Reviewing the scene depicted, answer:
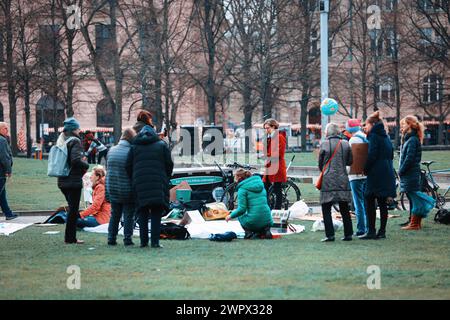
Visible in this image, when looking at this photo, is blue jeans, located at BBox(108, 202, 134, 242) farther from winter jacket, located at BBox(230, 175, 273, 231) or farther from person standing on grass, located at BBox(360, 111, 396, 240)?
person standing on grass, located at BBox(360, 111, 396, 240)

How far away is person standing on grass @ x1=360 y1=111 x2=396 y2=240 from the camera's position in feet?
50.2

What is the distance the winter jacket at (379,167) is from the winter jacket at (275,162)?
14.0ft

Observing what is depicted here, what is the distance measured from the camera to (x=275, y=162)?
19719mm

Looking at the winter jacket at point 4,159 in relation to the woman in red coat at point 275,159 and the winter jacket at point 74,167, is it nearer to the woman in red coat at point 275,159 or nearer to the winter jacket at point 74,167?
the woman in red coat at point 275,159

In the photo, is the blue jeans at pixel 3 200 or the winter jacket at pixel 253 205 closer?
the winter jacket at pixel 253 205

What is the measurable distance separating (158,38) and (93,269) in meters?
37.7

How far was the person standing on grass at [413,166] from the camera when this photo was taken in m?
16.5

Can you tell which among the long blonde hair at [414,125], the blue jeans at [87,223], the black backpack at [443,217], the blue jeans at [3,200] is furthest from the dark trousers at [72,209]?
the black backpack at [443,217]

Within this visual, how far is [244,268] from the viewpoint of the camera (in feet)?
38.7

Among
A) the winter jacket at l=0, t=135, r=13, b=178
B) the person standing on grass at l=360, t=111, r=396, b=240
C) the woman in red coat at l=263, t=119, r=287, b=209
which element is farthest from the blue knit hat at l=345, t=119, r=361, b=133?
the winter jacket at l=0, t=135, r=13, b=178

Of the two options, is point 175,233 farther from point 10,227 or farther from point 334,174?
point 10,227

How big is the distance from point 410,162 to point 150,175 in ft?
15.5
